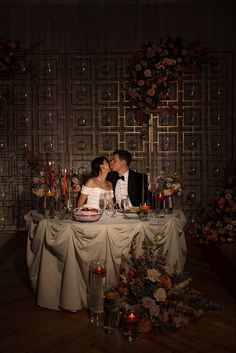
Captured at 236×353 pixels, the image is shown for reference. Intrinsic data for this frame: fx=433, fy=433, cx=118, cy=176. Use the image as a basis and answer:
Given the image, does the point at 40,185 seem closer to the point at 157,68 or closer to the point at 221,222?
the point at 221,222

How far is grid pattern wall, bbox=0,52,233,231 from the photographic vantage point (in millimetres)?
7070

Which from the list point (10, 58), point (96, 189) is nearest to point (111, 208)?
point (96, 189)

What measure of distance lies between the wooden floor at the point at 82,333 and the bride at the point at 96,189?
1.05 metres

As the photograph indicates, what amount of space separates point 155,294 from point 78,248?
2.52 ft

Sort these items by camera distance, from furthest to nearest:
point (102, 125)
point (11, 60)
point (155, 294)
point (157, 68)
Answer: point (102, 125), point (11, 60), point (157, 68), point (155, 294)

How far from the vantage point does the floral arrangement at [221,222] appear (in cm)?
572

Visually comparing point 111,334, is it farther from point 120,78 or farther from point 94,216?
point 120,78

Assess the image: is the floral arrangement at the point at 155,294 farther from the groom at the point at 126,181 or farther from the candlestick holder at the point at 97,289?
the groom at the point at 126,181

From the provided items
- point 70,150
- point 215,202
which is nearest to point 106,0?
point 70,150

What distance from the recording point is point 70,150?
23.5ft

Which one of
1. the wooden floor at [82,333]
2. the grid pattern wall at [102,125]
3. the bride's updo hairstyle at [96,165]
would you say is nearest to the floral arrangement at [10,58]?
the grid pattern wall at [102,125]

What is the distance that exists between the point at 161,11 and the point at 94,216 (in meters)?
4.47

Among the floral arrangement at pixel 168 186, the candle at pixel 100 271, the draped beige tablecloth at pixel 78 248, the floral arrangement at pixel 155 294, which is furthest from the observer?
the floral arrangement at pixel 168 186

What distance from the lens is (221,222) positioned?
19.1 feet
